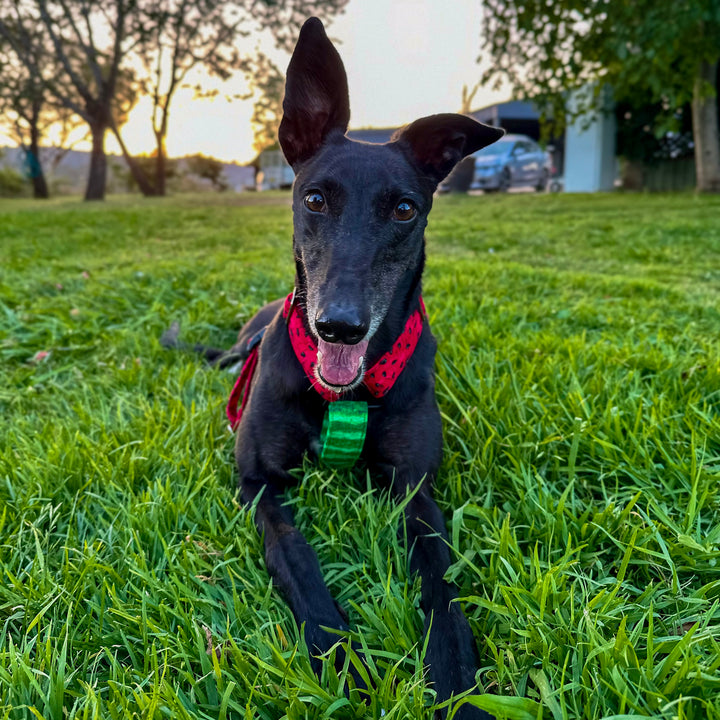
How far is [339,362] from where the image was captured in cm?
197

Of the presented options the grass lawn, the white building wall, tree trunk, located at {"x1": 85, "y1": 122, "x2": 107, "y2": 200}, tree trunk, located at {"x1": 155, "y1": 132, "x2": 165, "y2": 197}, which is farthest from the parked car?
the grass lawn

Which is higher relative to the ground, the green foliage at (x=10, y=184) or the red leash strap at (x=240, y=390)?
the green foliage at (x=10, y=184)

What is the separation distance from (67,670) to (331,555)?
79cm

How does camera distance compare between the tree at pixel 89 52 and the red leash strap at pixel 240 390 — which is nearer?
the red leash strap at pixel 240 390

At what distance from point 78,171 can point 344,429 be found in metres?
66.7

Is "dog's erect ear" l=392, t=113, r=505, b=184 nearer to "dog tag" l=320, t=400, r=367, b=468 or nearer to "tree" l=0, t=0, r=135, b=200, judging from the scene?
"dog tag" l=320, t=400, r=367, b=468

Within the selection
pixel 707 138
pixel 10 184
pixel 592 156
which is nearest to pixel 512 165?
pixel 592 156

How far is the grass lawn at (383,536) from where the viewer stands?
4.22ft

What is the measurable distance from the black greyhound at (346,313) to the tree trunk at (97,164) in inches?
982

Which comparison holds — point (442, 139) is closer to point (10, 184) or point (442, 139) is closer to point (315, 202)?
point (315, 202)

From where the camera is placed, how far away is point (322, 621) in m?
1.54

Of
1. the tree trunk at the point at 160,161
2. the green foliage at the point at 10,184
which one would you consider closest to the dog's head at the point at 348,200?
the tree trunk at the point at 160,161

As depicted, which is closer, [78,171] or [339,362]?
[339,362]

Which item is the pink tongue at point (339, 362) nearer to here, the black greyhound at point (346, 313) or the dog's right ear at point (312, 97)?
the black greyhound at point (346, 313)
